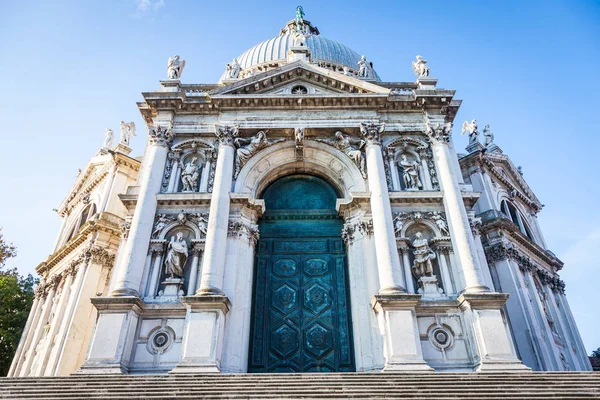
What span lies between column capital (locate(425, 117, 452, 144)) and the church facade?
0.20ft

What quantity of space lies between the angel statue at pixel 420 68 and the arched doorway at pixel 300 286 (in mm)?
6383

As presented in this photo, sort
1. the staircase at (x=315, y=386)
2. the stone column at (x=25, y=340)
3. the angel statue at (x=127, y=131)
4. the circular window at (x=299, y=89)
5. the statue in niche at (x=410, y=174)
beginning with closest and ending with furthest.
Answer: the staircase at (x=315, y=386) → the statue in niche at (x=410, y=174) → the circular window at (x=299, y=89) → the stone column at (x=25, y=340) → the angel statue at (x=127, y=131)

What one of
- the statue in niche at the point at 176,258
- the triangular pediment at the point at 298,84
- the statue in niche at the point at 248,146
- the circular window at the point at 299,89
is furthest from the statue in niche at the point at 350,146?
the statue in niche at the point at 176,258

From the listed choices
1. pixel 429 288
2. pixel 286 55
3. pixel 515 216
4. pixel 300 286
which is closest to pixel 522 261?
pixel 515 216

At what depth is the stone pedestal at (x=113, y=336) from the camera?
460 inches

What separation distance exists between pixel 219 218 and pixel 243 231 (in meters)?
1.01

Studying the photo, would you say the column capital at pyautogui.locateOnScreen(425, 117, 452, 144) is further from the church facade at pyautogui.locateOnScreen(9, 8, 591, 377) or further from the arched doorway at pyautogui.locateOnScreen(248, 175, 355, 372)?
the arched doorway at pyautogui.locateOnScreen(248, 175, 355, 372)

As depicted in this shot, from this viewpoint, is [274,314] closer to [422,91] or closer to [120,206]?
[422,91]

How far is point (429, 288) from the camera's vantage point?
1374cm

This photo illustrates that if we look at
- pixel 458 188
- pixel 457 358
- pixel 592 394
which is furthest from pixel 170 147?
pixel 592 394

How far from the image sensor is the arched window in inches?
990

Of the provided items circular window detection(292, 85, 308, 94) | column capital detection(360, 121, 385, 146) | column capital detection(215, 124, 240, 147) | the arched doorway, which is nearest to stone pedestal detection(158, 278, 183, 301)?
the arched doorway

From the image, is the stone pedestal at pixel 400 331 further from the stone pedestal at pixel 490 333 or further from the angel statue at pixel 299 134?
the angel statue at pixel 299 134

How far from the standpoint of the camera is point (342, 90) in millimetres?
17828
